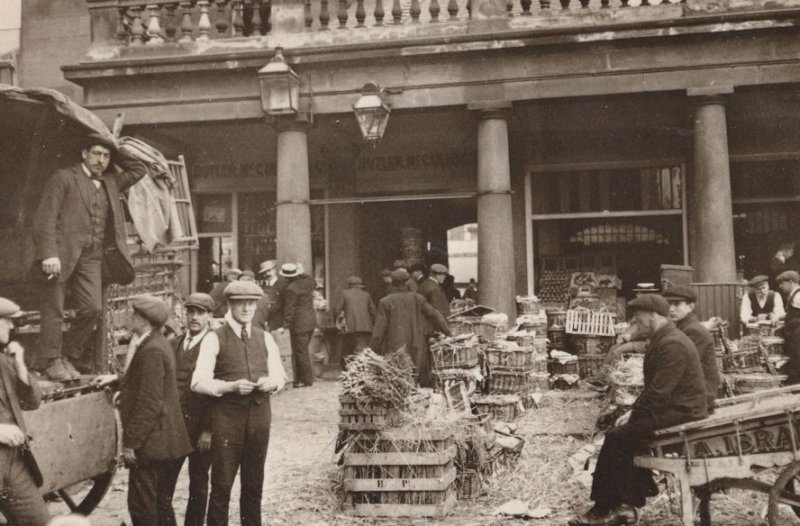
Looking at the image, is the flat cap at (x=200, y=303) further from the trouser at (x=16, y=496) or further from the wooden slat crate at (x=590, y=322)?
the wooden slat crate at (x=590, y=322)

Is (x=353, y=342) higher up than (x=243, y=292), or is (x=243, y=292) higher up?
(x=243, y=292)

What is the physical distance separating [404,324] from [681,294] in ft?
14.0

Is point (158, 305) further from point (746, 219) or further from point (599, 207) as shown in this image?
point (746, 219)

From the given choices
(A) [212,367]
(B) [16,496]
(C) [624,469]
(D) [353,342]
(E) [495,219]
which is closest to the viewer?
(B) [16,496]

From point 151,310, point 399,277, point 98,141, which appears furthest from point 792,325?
point 98,141

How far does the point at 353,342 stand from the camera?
14359 mm

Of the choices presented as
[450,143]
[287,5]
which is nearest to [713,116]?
[450,143]

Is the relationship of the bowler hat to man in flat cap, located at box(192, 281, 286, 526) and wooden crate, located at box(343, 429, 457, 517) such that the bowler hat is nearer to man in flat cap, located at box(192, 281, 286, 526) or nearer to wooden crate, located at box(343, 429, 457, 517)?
wooden crate, located at box(343, 429, 457, 517)

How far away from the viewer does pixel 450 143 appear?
15609mm

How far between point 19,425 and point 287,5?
390 inches

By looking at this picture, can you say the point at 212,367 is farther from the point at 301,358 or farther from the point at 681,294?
the point at 301,358

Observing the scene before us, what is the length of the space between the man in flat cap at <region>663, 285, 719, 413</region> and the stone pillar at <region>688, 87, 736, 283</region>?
519cm

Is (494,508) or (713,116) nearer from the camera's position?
(494,508)

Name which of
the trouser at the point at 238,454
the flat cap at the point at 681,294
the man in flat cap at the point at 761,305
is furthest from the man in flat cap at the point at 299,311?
the flat cap at the point at 681,294
